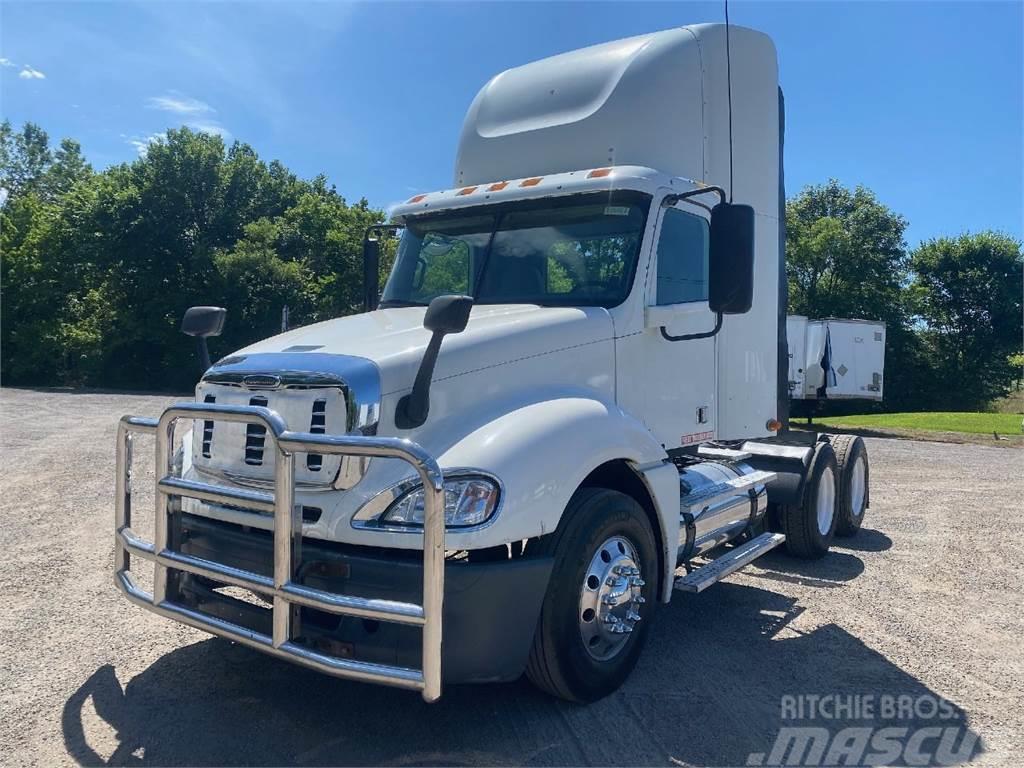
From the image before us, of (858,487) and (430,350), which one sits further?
(858,487)

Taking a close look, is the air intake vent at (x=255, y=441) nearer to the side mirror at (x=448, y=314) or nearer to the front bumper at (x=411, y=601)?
the front bumper at (x=411, y=601)

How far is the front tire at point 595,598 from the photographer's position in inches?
142

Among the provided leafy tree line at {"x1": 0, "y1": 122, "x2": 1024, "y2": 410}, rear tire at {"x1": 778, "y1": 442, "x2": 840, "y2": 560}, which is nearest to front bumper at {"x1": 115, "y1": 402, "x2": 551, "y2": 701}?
rear tire at {"x1": 778, "y1": 442, "x2": 840, "y2": 560}

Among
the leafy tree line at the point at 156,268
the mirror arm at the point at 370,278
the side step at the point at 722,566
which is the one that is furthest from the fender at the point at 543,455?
the leafy tree line at the point at 156,268

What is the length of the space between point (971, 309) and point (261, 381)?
4674cm

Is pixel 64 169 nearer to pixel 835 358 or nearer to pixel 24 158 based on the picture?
pixel 24 158

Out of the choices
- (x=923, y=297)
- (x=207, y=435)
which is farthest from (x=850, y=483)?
(x=923, y=297)

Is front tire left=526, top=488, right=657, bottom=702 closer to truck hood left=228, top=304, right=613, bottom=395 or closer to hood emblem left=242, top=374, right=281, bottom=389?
truck hood left=228, top=304, right=613, bottom=395

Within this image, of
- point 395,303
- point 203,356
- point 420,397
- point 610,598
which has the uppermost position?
point 395,303

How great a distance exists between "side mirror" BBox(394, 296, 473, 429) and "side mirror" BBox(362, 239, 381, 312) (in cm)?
278

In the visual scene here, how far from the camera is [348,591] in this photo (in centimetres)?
323

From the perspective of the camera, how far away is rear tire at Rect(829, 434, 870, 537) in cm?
789

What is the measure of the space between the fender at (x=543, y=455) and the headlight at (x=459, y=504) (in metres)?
0.05

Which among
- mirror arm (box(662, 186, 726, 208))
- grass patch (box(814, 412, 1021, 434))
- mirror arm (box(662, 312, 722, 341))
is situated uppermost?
mirror arm (box(662, 186, 726, 208))
